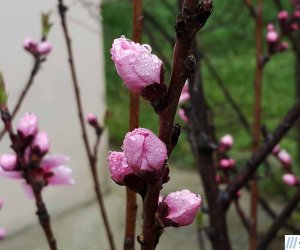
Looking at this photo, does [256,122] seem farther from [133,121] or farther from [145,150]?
[145,150]

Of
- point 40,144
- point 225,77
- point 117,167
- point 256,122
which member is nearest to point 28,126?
point 40,144

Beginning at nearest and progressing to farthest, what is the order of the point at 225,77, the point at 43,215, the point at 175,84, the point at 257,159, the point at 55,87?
1. the point at 175,84
2. the point at 43,215
3. the point at 257,159
4. the point at 55,87
5. the point at 225,77

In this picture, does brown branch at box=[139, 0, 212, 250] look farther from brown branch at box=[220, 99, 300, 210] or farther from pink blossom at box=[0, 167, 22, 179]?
brown branch at box=[220, 99, 300, 210]

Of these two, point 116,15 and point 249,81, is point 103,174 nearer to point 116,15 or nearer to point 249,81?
point 249,81

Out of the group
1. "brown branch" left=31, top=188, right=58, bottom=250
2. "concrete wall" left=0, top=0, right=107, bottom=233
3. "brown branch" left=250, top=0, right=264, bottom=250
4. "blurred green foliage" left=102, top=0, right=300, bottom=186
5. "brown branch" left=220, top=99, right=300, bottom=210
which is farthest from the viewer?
"blurred green foliage" left=102, top=0, right=300, bottom=186

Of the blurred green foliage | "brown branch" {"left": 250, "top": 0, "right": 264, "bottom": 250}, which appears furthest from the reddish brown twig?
the blurred green foliage

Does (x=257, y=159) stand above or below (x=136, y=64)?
above

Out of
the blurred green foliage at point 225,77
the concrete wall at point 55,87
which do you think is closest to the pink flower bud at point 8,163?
the concrete wall at point 55,87
